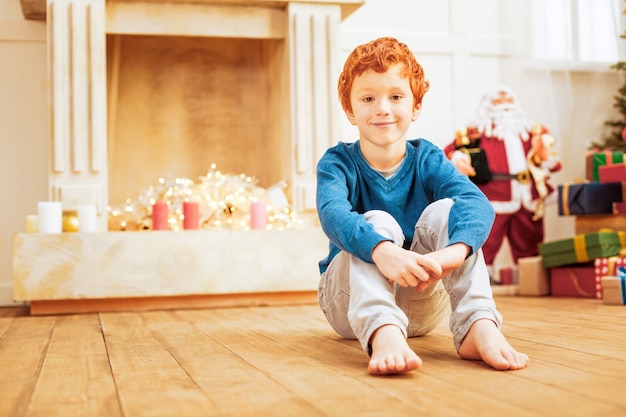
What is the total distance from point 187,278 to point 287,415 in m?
1.89

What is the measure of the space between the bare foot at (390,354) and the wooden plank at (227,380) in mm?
162

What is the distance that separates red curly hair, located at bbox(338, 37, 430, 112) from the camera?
54.9 inches

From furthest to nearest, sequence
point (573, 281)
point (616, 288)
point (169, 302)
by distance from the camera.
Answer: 1. point (573, 281)
2. point (169, 302)
3. point (616, 288)

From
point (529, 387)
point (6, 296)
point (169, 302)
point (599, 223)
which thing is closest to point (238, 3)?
point (169, 302)

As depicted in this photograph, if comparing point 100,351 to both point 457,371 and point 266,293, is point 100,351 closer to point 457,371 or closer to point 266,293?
point 457,371

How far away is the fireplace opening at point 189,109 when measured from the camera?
3383mm

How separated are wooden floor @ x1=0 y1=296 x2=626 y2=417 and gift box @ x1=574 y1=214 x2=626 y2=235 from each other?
110 cm

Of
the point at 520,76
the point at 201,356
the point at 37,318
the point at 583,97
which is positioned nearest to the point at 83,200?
the point at 37,318

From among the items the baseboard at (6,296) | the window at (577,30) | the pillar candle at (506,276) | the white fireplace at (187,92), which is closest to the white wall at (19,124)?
the baseboard at (6,296)

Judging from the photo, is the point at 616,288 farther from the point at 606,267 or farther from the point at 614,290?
the point at 606,267

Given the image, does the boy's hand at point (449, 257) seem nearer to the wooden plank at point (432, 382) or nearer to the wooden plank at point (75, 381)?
the wooden plank at point (432, 382)

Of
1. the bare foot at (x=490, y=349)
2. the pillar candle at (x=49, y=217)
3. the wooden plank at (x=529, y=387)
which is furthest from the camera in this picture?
the pillar candle at (x=49, y=217)

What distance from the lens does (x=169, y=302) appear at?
2789 millimetres

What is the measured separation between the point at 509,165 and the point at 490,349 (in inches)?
92.9
